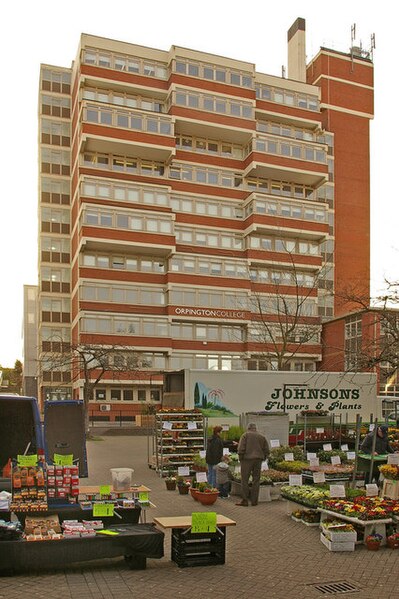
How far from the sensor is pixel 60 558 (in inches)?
356

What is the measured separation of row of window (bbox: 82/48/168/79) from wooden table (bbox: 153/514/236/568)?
4896 cm

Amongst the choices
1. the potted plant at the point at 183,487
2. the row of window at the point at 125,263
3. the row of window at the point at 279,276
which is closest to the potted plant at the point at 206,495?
the potted plant at the point at 183,487

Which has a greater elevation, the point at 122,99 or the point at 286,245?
the point at 122,99

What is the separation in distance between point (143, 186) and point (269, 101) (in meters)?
16.0

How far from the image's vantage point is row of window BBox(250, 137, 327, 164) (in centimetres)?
5753

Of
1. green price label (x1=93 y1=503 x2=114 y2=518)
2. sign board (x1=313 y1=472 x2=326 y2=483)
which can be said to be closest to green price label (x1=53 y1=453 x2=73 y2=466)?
green price label (x1=93 y1=503 x2=114 y2=518)

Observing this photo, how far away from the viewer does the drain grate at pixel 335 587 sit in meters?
8.64

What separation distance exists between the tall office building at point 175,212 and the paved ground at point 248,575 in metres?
37.8

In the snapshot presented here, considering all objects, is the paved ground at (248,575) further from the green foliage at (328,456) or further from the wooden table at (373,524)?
the green foliage at (328,456)

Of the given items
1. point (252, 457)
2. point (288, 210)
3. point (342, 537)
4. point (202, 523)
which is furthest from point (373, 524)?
point (288, 210)

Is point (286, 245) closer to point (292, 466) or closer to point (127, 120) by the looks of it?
point (127, 120)

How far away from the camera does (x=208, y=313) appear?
2089 inches

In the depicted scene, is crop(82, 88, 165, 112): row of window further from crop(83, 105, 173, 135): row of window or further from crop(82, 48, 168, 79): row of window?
crop(82, 48, 168, 79): row of window

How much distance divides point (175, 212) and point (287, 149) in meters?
12.7
